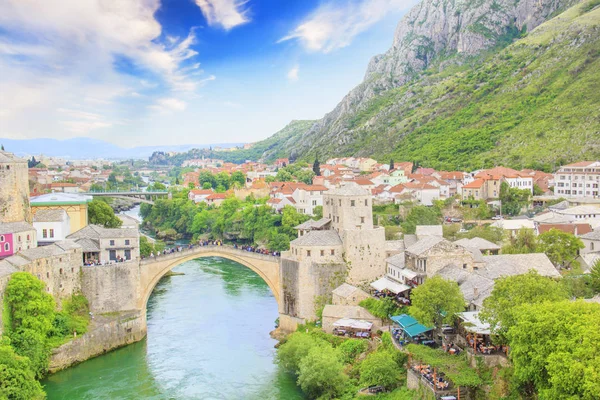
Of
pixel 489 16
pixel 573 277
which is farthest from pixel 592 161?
pixel 489 16

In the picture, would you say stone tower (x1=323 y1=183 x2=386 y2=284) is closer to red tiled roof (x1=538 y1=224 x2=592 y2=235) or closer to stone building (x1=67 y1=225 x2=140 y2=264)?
stone building (x1=67 y1=225 x2=140 y2=264)

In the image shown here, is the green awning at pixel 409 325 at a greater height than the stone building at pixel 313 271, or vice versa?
the stone building at pixel 313 271

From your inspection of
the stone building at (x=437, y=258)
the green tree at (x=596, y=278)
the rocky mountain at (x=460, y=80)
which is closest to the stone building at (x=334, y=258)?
the stone building at (x=437, y=258)

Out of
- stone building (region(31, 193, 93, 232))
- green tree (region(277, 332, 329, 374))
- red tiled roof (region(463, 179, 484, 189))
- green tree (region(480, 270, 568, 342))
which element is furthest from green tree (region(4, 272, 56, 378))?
red tiled roof (region(463, 179, 484, 189))

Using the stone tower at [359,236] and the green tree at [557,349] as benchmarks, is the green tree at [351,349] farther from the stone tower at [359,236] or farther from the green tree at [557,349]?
the green tree at [557,349]

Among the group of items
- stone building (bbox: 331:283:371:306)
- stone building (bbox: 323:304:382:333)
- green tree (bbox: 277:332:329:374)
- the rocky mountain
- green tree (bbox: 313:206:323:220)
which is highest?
the rocky mountain

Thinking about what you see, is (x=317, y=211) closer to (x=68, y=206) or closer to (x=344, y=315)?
(x=68, y=206)
